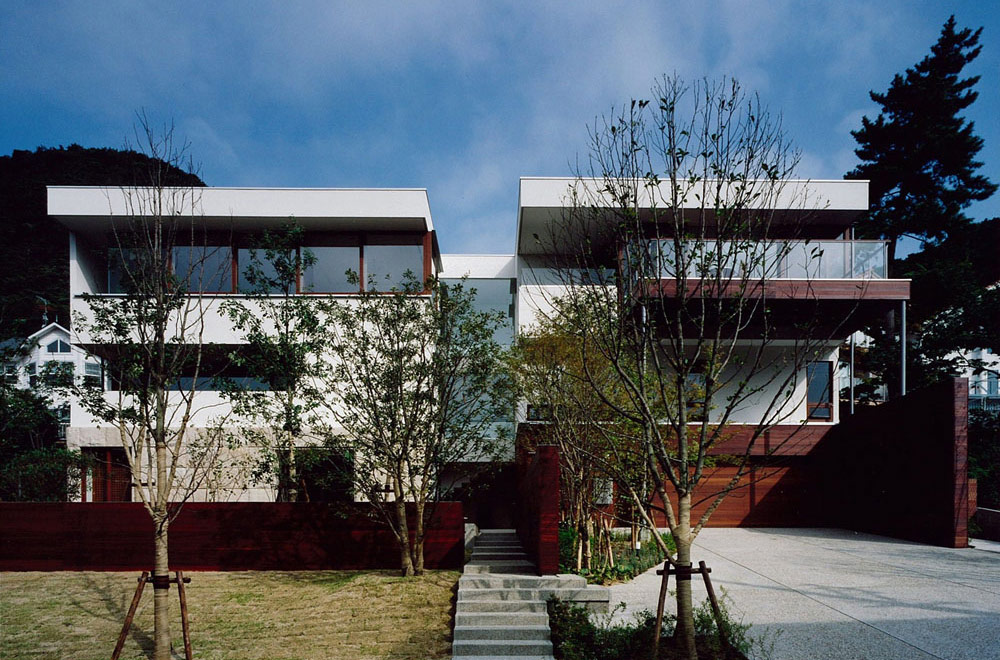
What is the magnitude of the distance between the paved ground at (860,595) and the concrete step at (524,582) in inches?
26.1

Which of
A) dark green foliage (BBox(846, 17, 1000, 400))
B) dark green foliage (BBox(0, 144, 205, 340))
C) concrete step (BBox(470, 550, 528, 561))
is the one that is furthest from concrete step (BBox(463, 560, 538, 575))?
dark green foliage (BBox(0, 144, 205, 340))

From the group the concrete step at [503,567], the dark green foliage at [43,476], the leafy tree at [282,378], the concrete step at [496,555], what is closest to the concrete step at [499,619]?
the concrete step at [503,567]

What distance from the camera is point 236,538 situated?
10883 mm

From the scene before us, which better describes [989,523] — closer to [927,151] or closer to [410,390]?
[410,390]

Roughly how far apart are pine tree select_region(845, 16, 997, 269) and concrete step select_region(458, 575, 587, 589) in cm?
2148

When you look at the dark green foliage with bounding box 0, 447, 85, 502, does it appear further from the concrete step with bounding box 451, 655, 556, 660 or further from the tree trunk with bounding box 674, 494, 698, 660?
the tree trunk with bounding box 674, 494, 698, 660

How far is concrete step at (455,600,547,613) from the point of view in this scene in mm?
8375

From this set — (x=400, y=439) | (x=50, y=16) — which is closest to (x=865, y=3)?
(x=400, y=439)

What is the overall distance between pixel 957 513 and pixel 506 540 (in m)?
9.21

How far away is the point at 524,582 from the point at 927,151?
83.9 feet

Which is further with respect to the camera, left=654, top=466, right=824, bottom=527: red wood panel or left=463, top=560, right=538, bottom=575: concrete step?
left=654, top=466, right=824, bottom=527: red wood panel

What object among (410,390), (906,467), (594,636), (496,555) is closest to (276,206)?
(410,390)

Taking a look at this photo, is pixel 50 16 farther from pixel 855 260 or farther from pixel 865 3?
pixel 855 260

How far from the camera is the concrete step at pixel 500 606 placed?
8.38 metres
